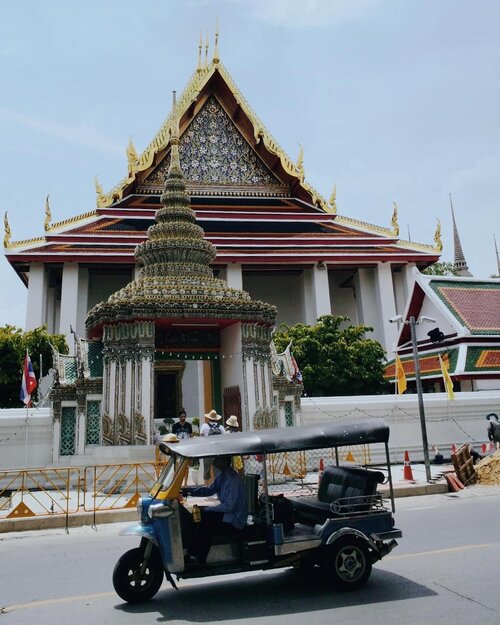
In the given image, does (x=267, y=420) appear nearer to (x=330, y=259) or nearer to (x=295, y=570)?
(x=295, y=570)

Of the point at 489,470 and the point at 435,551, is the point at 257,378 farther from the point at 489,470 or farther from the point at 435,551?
the point at 435,551

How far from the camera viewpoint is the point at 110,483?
10508mm

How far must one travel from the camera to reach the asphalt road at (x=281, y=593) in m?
3.95

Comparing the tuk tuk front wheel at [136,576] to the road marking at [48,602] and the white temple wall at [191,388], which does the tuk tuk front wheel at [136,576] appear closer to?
the road marking at [48,602]

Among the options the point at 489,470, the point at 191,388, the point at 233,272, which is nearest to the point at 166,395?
the point at 191,388

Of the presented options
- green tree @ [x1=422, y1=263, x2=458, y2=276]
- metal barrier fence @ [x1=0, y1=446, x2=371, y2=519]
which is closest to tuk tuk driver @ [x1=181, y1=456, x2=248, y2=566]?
metal barrier fence @ [x1=0, y1=446, x2=371, y2=519]

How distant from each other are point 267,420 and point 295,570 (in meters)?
6.25

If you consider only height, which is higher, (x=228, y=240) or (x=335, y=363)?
(x=228, y=240)

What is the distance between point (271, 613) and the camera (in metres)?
4.01

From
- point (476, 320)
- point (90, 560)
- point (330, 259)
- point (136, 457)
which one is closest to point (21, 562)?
point (90, 560)

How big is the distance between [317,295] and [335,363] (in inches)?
321

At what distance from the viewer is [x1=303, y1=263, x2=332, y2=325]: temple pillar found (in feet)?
93.4

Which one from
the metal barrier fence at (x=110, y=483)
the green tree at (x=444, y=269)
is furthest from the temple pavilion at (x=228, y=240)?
the green tree at (x=444, y=269)

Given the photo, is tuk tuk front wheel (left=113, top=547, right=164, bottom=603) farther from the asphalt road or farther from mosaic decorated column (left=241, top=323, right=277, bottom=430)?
mosaic decorated column (left=241, top=323, right=277, bottom=430)
